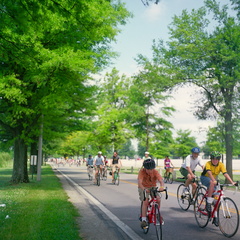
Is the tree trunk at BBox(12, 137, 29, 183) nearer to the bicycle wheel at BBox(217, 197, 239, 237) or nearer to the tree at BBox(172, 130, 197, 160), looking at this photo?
the bicycle wheel at BBox(217, 197, 239, 237)

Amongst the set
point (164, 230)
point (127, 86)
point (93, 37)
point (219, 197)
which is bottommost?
point (164, 230)

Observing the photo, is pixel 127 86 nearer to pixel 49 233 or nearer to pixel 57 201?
pixel 57 201

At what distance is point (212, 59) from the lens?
22625 mm

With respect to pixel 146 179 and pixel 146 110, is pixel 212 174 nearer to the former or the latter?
pixel 146 179

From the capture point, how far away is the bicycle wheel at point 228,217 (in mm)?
6658

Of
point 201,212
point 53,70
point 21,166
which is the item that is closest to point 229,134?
point 53,70

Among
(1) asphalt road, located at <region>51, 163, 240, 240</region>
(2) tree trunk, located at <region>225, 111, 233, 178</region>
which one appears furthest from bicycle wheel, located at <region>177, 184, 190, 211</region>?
(2) tree trunk, located at <region>225, 111, 233, 178</region>

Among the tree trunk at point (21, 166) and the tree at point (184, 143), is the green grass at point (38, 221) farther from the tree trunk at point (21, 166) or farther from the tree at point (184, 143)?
the tree at point (184, 143)

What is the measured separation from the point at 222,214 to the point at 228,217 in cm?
16

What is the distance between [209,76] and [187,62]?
5.69ft

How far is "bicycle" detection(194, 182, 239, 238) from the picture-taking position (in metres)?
6.70

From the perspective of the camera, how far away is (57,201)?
11609 mm

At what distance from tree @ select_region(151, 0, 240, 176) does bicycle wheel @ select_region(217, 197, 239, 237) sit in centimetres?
1523

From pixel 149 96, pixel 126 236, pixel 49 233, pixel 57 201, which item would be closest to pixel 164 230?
pixel 126 236
